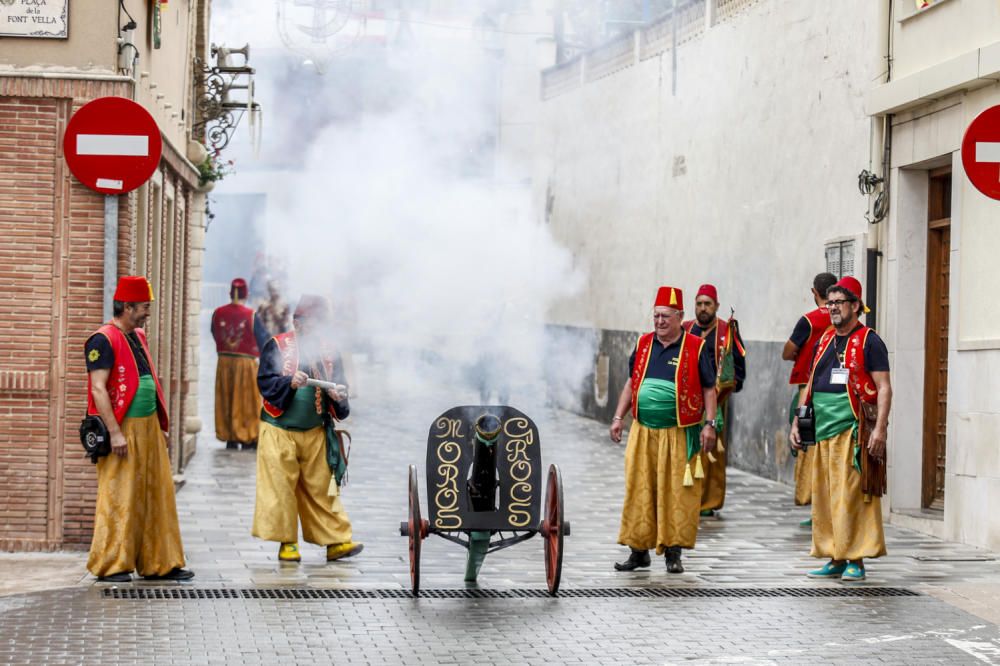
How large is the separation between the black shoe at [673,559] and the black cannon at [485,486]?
3.85 feet

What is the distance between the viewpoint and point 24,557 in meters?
11.4

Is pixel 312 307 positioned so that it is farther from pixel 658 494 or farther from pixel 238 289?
pixel 238 289

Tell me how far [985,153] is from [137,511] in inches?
217

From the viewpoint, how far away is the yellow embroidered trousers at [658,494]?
11117 millimetres

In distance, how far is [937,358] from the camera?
14.3 m

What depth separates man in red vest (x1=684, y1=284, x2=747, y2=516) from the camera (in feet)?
47.4

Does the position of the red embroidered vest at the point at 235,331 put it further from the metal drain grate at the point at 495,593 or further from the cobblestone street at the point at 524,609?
the metal drain grate at the point at 495,593

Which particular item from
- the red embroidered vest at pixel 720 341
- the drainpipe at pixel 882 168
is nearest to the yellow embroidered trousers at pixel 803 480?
the red embroidered vest at pixel 720 341

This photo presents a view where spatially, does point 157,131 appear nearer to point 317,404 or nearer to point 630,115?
point 317,404

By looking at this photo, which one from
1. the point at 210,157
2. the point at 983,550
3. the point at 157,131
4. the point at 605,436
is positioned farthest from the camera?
the point at 605,436

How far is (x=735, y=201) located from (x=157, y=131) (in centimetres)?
1003

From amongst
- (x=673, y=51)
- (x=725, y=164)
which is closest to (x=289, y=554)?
(x=725, y=164)

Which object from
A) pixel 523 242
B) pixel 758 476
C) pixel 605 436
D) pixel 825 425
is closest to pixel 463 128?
pixel 523 242

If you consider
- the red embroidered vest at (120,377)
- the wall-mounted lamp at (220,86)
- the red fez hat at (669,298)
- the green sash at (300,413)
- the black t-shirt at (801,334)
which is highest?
the wall-mounted lamp at (220,86)
